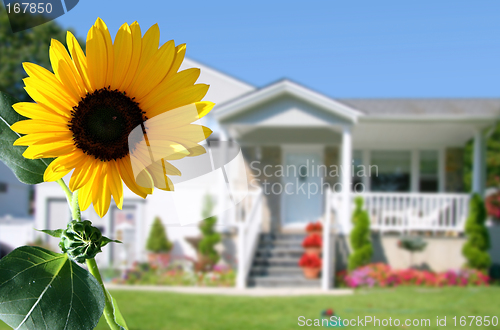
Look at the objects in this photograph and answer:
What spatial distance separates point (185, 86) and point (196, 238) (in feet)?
25.1

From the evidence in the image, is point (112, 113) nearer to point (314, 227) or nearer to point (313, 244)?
point (313, 244)

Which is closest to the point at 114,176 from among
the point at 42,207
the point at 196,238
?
the point at 196,238

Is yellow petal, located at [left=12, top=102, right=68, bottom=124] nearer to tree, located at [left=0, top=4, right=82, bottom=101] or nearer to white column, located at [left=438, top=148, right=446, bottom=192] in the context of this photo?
white column, located at [left=438, top=148, right=446, bottom=192]

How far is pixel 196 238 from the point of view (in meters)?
7.73

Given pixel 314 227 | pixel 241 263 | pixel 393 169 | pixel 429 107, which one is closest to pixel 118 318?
pixel 241 263

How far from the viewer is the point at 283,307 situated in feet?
17.1

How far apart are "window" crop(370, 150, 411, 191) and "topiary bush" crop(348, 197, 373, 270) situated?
2340 mm

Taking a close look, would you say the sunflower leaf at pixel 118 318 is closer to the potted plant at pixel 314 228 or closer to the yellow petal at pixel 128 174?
the yellow petal at pixel 128 174

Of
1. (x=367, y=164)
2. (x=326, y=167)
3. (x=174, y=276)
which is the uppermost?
(x=367, y=164)

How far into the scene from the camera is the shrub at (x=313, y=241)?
6.83 metres

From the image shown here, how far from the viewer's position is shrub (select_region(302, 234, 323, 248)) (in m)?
6.83

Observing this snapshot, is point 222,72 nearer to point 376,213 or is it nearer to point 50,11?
point 376,213

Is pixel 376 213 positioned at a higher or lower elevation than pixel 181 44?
lower

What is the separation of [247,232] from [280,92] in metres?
2.24
